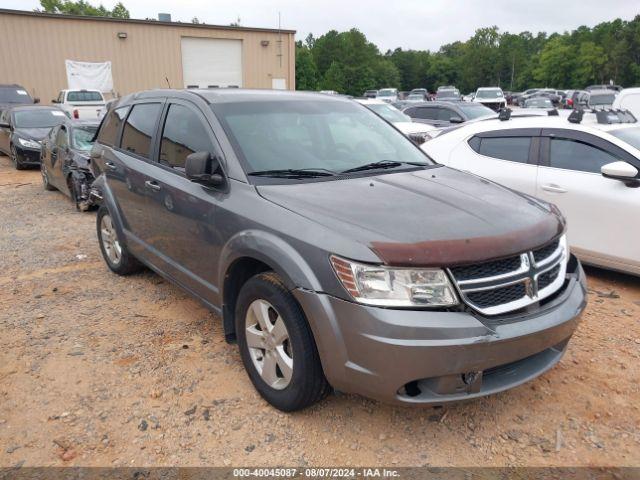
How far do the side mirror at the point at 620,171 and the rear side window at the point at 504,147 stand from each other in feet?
2.93

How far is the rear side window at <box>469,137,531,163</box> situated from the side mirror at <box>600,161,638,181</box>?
2.93 ft

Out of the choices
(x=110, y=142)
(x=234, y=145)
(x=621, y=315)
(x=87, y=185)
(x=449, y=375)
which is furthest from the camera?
(x=87, y=185)

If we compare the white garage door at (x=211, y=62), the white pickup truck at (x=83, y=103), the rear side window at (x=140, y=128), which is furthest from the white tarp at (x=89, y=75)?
the rear side window at (x=140, y=128)

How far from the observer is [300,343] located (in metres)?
2.60

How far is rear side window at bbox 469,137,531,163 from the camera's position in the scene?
5.35m

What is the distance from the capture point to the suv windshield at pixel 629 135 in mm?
4787

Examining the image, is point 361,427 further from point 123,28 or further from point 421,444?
point 123,28

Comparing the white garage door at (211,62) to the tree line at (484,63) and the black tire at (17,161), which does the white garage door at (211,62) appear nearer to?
the black tire at (17,161)

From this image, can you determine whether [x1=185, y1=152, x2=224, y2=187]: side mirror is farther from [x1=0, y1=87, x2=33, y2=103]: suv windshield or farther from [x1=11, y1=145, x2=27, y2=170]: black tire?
[x1=0, y1=87, x2=33, y2=103]: suv windshield

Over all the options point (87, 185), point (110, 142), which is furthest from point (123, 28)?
point (110, 142)

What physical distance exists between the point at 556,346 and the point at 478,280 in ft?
2.67

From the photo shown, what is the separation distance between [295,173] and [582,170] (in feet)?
10.2

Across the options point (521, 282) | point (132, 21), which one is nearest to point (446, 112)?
point (521, 282)

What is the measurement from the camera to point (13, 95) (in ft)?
61.1
